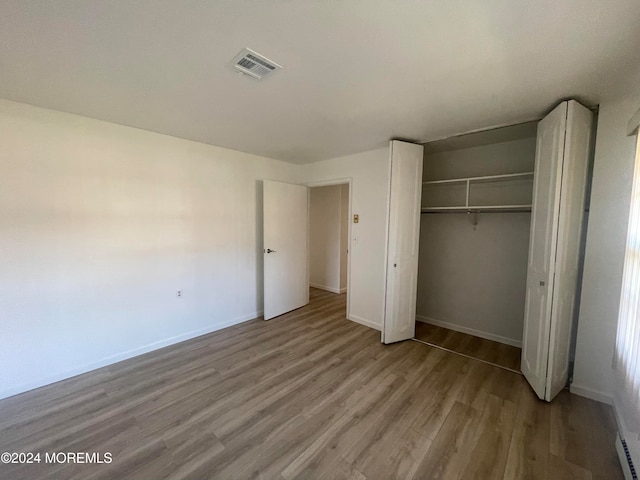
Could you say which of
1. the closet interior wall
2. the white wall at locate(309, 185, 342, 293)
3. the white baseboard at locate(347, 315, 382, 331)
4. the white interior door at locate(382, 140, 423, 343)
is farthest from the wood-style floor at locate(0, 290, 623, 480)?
the white wall at locate(309, 185, 342, 293)

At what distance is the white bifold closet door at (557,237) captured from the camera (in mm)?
1949

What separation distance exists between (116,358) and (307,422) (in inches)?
86.5

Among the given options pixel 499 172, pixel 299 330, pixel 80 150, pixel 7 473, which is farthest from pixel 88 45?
pixel 499 172

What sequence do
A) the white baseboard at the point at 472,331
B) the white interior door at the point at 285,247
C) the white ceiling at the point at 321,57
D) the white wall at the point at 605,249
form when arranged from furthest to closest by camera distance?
the white interior door at the point at 285,247 < the white baseboard at the point at 472,331 < the white wall at the point at 605,249 < the white ceiling at the point at 321,57

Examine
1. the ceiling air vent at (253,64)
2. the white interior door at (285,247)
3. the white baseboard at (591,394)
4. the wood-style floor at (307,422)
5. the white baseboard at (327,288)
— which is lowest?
the wood-style floor at (307,422)

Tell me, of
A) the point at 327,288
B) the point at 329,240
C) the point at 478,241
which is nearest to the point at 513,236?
the point at 478,241

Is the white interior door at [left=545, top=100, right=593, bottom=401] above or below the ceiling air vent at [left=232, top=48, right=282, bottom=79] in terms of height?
below

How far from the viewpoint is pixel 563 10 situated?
111 cm

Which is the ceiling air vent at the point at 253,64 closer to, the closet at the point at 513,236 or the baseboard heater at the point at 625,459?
the closet at the point at 513,236

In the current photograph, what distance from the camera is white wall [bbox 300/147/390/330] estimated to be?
3.41 m

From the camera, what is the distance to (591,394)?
6.83 feet

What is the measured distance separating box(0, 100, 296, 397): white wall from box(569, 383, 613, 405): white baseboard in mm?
3781

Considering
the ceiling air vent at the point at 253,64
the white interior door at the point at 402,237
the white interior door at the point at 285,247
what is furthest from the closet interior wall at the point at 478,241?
the ceiling air vent at the point at 253,64

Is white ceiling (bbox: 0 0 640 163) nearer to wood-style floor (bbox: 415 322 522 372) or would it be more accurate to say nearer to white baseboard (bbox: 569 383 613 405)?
white baseboard (bbox: 569 383 613 405)
